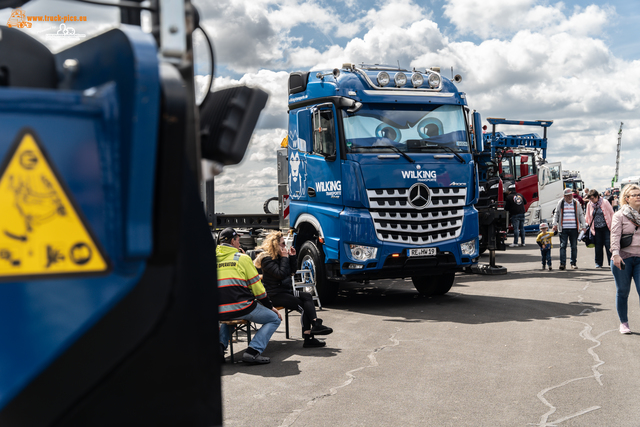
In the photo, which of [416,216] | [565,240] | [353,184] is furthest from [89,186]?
[565,240]

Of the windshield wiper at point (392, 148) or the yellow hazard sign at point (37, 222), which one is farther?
the windshield wiper at point (392, 148)

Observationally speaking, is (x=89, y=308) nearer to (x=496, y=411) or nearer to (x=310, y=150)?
(x=496, y=411)

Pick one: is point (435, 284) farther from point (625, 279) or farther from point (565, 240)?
point (565, 240)

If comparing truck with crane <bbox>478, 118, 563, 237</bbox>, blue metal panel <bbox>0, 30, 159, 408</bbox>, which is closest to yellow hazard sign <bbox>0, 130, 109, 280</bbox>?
blue metal panel <bbox>0, 30, 159, 408</bbox>

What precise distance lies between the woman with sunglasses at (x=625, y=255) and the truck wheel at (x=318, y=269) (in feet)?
14.3

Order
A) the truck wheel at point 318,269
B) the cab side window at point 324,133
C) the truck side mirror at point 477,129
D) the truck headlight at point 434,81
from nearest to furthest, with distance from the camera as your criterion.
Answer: the cab side window at point 324,133 → the truck wheel at point 318,269 → the truck headlight at point 434,81 → the truck side mirror at point 477,129

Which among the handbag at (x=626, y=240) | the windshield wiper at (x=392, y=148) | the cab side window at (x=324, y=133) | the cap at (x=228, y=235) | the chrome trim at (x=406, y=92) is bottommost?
the handbag at (x=626, y=240)

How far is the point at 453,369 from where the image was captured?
603 cm

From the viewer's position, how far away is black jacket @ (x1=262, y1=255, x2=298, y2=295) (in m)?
7.82

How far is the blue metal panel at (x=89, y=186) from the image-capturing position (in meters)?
1.27

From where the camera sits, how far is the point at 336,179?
9.43 meters

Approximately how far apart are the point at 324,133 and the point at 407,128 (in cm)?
133

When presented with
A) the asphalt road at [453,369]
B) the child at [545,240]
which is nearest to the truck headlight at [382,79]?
the asphalt road at [453,369]

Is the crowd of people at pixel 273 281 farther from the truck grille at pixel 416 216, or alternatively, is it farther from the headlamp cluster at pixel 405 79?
the headlamp cluster at pixel 405 79
